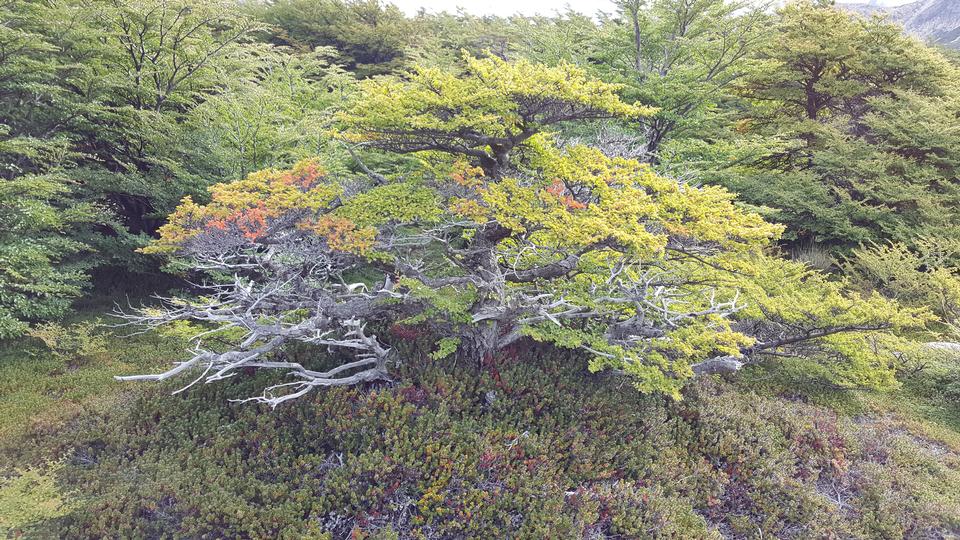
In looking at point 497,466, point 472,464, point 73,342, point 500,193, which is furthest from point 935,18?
point 73,342

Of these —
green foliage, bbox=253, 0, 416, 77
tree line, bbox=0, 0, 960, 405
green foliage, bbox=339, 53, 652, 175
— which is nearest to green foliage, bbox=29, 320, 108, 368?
tree line, bbox=0, 0, 960, 405

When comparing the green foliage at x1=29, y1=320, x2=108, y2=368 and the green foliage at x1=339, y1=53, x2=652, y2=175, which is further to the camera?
the green foliage at x1=29, y1=320, x2=108, y2=368

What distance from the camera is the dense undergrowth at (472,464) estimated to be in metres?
5.10

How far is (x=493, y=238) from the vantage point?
21.7ft

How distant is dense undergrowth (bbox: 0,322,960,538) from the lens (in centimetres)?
510

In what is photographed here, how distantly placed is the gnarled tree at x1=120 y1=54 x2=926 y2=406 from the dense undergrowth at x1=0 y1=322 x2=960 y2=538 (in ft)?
2.02

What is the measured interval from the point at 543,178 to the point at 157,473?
5810mm

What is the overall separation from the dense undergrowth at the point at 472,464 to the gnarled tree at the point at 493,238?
0.62 m

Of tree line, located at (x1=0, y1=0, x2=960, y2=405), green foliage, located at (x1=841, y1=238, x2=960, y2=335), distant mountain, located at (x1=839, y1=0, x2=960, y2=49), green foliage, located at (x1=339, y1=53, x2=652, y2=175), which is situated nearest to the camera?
green foliage, located at (x1=339, y1=53, x2=652, y2=175)

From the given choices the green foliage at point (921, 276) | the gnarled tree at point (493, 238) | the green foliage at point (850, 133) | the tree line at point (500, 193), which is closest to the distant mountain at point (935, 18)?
the green foliage at point (850, 133)

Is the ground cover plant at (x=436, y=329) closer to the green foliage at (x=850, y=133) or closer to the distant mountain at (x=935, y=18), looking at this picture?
the green foliage at (x=850, y=133)

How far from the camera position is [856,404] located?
8453 millimetres

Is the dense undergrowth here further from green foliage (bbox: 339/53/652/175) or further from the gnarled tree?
green foliage (bbox: 339/53/652/175)

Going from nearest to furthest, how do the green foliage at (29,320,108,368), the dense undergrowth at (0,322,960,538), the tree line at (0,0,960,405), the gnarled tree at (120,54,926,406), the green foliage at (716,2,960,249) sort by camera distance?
the dense undergrowth at (0,322,960,538) → the gnarled tree at (120,54,926,406) → the tree line at (0,0,960,405) → the green foliage at (29,320,108,368) → the green foliage at (716,2,960,249)
